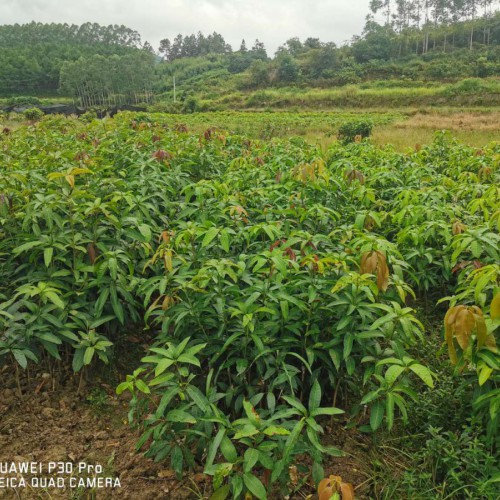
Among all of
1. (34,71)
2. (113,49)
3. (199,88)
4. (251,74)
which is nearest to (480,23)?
(251,74)

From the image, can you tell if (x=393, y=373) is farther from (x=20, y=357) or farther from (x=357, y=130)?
(x=357, y=130)

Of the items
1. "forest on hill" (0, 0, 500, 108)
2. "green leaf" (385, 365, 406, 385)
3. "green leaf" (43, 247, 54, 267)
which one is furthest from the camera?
"forest on hill" (0, 0, 500, 108)

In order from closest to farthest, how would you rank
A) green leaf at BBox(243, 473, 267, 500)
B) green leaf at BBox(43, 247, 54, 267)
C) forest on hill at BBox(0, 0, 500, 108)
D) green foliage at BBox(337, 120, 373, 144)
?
1. green leaf at BBox(243, 473, 267, 500)
2. green leaf at BBox(43, 247, 54, 267)
3. green foliage at BBox(337, 120, 373, 144)
4. forest on hill at BBox(0, 0, 500, 108)

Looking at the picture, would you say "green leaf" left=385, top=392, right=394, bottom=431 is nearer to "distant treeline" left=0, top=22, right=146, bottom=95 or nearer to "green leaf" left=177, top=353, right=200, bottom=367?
"green leaf" left=177, top=353, right=200, bottom=367

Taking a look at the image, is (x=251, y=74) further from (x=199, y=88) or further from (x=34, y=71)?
(x=34, y=71)

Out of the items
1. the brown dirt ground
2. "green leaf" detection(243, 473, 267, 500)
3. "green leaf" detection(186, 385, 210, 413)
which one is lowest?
the brown dirt ground

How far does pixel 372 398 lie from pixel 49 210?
6.44ft

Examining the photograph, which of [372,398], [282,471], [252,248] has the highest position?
[252,248]

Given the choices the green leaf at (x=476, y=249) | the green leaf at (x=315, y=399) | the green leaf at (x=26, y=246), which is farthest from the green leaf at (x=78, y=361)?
the green leaf at (x=476, y=249)

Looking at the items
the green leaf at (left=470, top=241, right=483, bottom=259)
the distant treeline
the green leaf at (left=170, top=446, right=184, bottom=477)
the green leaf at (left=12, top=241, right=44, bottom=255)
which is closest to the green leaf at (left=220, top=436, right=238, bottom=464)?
the green leaf at (left=170, top=446, right=184, bottom=477)

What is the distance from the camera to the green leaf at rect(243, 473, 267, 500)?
4.86 ft

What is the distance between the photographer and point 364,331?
2010 mm

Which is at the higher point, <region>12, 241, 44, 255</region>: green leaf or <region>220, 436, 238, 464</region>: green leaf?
<region>12, 241, 44, 255</region>: green leaf

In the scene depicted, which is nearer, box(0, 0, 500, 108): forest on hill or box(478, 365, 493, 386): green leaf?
box(478, 365, 493, 386): green leaf
